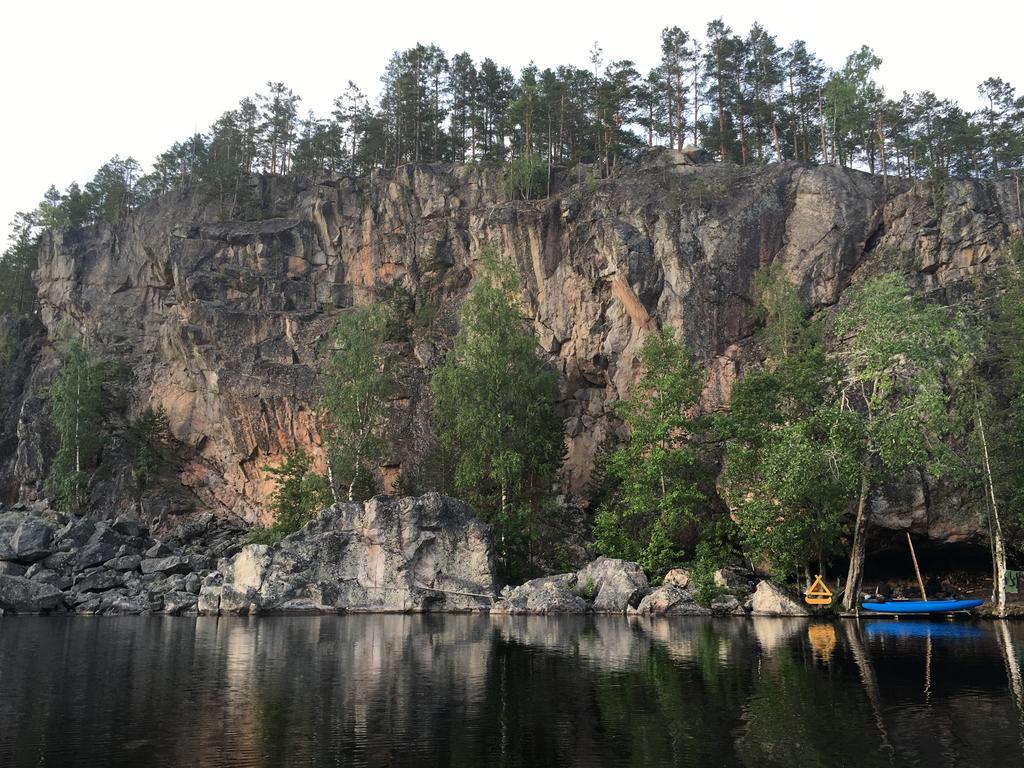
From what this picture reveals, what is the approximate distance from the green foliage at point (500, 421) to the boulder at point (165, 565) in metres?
16.8

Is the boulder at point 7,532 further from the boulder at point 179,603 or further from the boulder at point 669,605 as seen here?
the boulder at point 669,605

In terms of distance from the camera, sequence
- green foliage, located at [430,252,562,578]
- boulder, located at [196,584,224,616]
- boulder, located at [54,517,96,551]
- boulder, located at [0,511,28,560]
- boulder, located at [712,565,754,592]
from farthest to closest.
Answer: boulder, located at [54,517,96,551] < green foliage, located at [430,252,562,578] < boulder, located at [0,511,28,560] < boulder, located at [196,584,224,616] < boulder, located at [712,565,754,592]

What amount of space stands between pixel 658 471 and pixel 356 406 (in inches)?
830

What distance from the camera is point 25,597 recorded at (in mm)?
40625

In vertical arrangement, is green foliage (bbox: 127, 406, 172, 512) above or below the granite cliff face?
below

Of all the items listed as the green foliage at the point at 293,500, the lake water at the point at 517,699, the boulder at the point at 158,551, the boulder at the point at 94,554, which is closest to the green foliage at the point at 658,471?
the lake water at the point at 517,699

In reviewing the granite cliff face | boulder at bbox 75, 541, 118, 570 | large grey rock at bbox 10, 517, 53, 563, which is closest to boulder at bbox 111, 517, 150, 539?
boulder at bbox 75, 541, 118, 570

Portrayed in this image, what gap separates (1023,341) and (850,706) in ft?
110

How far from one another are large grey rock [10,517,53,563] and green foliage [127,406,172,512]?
44.2ft

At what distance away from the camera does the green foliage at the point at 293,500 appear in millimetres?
49938

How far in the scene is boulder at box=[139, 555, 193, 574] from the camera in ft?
150

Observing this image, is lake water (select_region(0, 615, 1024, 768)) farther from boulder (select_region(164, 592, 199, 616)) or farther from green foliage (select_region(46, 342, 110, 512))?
green foliage (select_region(46, 342, 110, 512))

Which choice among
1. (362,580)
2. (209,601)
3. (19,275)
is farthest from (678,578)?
(19,275)

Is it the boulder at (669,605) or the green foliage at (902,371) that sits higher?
the green foliage at (902,371)
